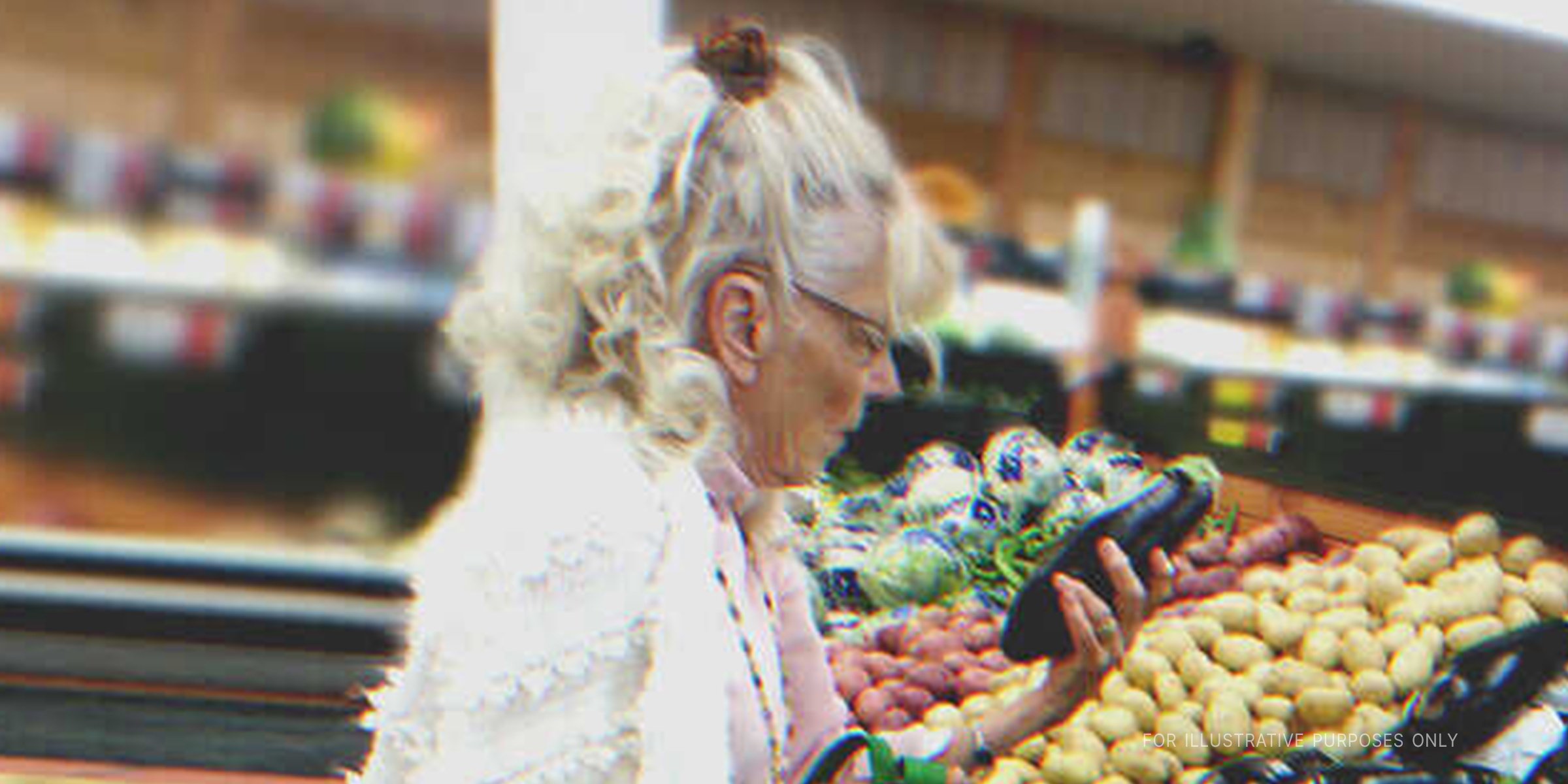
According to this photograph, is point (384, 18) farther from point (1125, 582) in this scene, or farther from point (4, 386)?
point (1125, 582)

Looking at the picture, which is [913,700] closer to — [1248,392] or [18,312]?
[1248,392]

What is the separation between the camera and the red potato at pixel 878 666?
1.57 metres

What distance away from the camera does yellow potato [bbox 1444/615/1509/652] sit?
1335mm

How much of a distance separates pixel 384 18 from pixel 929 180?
188 cm

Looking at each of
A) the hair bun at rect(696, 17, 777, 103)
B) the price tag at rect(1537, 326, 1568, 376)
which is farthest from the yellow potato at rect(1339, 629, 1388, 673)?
the price tag at rect(1537, 326, 1568, 376)

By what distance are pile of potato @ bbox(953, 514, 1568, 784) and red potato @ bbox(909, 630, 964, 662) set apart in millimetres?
135

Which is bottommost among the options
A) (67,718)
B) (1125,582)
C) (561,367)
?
(67,718)

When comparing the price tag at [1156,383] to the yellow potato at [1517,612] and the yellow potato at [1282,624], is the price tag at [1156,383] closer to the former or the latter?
the yellow potato at [1282,624]

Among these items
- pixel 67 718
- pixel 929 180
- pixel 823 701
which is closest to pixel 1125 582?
pixel 823 701

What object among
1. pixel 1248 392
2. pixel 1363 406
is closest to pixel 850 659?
pixel 1248 392

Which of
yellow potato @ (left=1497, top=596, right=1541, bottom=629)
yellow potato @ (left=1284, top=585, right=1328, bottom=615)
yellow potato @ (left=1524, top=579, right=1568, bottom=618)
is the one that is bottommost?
yellow potato @ (left=1284, top=585, right=1328, bottom=615)

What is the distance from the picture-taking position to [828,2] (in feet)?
16.1

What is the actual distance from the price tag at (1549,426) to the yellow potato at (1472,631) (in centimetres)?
61

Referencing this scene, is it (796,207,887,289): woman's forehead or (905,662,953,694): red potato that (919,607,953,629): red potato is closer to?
(905,662,953,694): red potato
